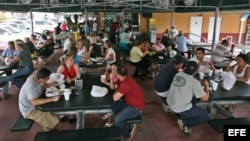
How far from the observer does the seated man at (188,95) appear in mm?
3387

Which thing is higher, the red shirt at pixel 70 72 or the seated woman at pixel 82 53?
the seated woman at pixel 82 53

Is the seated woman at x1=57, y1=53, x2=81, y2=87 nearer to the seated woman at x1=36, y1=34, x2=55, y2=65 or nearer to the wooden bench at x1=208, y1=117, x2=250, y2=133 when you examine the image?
the wooden bench at x1=208, y1=117, x2=250, y2=133

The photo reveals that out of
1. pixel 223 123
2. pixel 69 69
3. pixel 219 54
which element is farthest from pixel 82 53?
pixel 223 123

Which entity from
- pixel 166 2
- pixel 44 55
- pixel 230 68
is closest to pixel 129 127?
pixel 230 68

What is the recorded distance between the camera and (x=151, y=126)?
4.25 metres

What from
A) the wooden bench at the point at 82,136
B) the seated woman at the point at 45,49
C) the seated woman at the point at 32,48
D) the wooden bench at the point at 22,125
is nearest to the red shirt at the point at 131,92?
the wooden bench at the point at 82,136

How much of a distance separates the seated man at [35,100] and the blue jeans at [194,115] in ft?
6.26

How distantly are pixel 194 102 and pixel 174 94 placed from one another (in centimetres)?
34

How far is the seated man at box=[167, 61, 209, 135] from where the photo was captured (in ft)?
11.1

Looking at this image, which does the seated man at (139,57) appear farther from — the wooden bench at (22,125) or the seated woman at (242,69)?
the wooden bench at (22,125)

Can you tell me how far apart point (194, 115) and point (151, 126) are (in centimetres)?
92

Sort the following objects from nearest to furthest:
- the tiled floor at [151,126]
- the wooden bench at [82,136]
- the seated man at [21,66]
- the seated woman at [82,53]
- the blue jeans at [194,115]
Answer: the wooden bench at [82,136] → the blue jeans at [194,115] → the tiled floor at [151,126] → the seated man at [21,66] → the seated woman at [82,53]

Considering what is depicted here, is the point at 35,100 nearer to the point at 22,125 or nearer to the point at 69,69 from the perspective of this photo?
the point at 22,125

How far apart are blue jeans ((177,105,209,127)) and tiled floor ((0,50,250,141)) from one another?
352 millimetres
